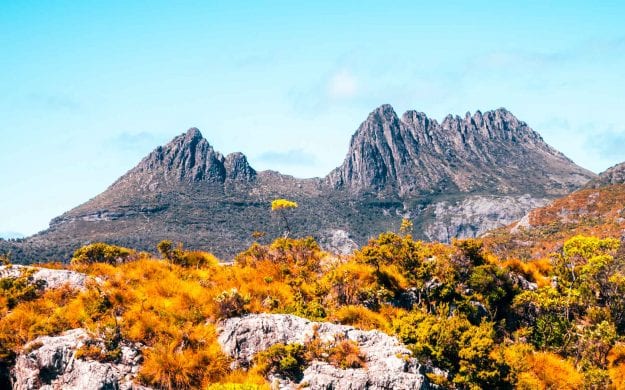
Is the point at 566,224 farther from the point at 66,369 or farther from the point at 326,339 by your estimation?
the point at 66,369

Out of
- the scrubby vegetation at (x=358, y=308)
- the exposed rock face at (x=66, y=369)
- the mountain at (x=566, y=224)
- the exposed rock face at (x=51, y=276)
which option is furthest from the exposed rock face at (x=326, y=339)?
the mountain at (x=566, y=224)

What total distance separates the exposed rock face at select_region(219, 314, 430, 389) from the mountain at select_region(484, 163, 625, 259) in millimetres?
103320

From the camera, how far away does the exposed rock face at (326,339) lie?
11008mm

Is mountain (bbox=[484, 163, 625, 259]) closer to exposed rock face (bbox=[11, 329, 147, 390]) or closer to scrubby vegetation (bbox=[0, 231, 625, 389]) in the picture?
scrubby vegetation (bbox=[0, 231, 625, 389])

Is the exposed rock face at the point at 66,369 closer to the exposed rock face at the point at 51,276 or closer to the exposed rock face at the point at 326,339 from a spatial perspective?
the exposed rock face at the point at 326,339

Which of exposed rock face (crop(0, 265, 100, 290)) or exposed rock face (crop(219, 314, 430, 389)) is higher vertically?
exposed rock face (crop(0, 265, 100, 290))

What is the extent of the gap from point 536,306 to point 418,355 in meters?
9.67

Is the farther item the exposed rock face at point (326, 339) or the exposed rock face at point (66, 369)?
the exposed rock face at point (326, 339)

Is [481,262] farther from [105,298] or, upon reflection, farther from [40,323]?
[40,323]

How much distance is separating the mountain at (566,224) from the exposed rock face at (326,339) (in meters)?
103

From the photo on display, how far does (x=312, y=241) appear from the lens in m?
20.7

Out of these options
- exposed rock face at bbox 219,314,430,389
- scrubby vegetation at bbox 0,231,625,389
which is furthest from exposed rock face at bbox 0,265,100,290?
exposed rock face at bbox 219,314,430,389

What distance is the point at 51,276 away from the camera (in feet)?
49.2

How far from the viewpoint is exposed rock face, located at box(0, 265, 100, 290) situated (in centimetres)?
1462
